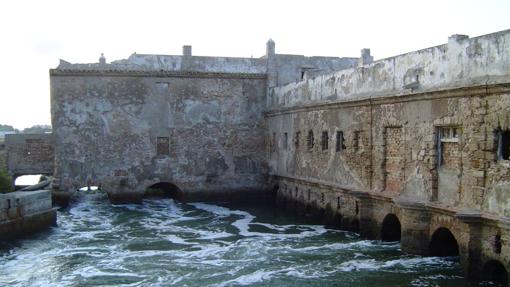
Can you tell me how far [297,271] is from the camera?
41.8 ft

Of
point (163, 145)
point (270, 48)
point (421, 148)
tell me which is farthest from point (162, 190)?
point (421, 148)

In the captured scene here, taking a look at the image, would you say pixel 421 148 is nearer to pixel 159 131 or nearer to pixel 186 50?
pixel 159 131

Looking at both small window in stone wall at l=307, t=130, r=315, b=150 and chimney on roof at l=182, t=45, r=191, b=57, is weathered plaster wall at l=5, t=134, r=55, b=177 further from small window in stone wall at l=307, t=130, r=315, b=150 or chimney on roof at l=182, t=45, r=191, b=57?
small window in stone wall at l=307, t=130, r=315, b=150

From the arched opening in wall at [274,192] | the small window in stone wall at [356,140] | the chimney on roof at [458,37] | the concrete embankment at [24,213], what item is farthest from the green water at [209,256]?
the chimney on roof at [458,37]

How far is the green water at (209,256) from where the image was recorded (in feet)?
39.9

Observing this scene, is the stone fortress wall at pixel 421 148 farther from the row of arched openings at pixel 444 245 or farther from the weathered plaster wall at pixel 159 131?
the weathered plaster wall at pixel 159 131

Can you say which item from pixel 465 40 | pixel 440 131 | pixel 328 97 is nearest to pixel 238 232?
pixel 328 97

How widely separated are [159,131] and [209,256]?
10404 millimetres

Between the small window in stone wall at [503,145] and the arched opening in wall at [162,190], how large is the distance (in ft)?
52.1

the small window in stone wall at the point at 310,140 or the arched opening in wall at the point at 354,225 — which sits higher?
the small window in stone wall at the point at 310,140

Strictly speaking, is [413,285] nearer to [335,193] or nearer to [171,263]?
[171,263]

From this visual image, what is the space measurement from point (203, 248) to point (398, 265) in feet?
17.6

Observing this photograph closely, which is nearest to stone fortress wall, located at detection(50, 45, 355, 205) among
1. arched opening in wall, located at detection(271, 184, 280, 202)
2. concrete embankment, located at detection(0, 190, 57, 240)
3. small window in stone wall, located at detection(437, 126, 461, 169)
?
arched opening in wall, located at detection(271, 184, 280, 202)

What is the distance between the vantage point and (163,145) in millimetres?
24000
